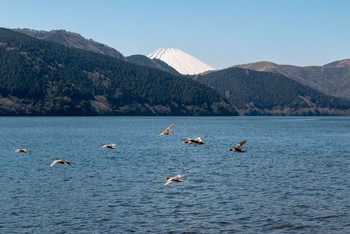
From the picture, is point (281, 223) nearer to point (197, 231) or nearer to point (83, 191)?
point (197, 231)

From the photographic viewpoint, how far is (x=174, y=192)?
171 feet

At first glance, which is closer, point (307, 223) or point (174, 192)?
point (307, 223)

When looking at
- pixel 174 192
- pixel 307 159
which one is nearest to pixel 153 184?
pixel 174 192

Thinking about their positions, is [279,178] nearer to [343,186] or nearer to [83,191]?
[343,186]

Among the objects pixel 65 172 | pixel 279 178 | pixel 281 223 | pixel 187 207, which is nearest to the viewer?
pixel 281 223

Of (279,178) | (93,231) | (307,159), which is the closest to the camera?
(93,231)

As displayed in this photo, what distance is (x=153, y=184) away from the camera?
58219 mm

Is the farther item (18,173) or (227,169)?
(227,169)

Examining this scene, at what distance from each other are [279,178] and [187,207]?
2190 centimetres

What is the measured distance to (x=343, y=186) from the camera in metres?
57.3

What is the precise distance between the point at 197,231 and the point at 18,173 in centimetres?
3569

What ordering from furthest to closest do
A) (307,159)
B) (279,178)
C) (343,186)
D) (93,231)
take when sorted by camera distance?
1. (307,159)
2. (279,178)
3. (343,186)
4. (93,231)

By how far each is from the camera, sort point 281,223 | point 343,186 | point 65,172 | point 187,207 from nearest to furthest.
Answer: point 281,223 → point 187,207 → point 343,186 → point 65,172

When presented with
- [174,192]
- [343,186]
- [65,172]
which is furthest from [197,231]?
[65,172]
